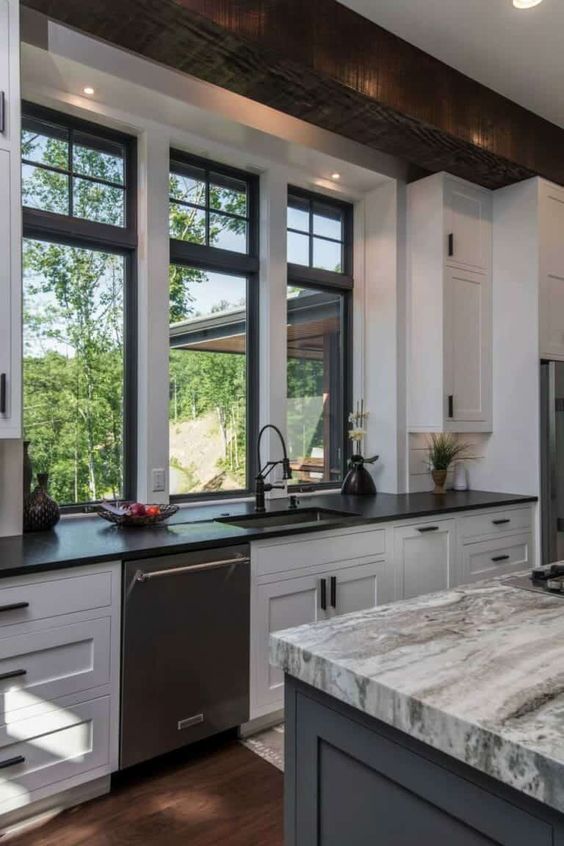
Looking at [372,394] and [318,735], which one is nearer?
[318,735]

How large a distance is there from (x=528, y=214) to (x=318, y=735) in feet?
11.6

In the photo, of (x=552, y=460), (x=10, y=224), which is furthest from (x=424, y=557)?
(x=10, y=224)

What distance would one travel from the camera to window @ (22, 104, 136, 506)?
2766 mm

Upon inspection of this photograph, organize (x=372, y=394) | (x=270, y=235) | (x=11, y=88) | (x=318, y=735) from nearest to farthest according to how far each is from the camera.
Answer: (x=318, y=735) < (x=11, y=88) < (x=270, y=235) < (x=372, y=394)

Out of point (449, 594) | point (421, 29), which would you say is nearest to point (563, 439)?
point (421, 29)

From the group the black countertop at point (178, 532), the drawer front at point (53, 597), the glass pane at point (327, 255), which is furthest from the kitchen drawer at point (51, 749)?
the glass pane at point (327, 255)

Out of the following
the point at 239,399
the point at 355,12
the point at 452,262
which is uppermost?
the point at 355,12

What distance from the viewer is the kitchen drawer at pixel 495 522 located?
10.9 ft

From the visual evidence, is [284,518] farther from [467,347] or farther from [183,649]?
[467,347]

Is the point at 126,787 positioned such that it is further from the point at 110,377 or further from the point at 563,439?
the point at 563,439

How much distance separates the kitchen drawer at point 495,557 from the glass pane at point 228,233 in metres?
2.13

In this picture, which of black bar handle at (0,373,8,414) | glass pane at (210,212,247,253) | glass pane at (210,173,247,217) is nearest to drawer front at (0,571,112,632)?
black bar handle at (0,373,8,414)

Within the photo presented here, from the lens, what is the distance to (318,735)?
3.43 feet

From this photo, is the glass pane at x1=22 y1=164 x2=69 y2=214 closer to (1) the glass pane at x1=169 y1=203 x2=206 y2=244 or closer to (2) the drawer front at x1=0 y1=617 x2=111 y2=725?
(1) the glass pane at x1=169 y1=203 x2=206 y2=244
